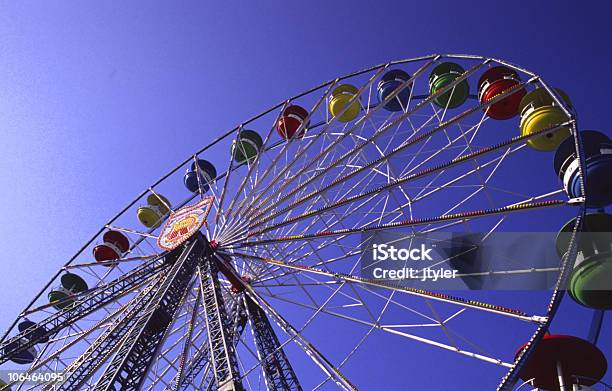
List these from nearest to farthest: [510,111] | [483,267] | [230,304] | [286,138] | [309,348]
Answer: [483,267] < [309,348] < [510,111] < [230,304] < [286,138]

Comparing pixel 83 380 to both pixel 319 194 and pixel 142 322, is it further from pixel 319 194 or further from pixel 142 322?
pixel 319 194

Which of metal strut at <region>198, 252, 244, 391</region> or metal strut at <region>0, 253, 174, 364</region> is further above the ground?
metal strut at <region>0, 253, 174, 364</region>

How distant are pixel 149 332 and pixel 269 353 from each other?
3637mm

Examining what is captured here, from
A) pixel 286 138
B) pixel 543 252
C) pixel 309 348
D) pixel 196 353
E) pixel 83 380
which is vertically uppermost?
pixel 286 138

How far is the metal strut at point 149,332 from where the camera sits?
11.5 meters

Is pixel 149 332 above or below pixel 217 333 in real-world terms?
above

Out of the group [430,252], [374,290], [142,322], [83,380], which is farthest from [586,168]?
[83,380]

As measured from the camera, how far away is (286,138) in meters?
19.1

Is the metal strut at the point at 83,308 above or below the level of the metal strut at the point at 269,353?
above

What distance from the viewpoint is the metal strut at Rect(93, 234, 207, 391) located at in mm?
11539

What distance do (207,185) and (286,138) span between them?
137 inches

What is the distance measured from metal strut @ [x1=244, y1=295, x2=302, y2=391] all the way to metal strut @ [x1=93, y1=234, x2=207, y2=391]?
2.37 m

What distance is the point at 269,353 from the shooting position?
48.7ft

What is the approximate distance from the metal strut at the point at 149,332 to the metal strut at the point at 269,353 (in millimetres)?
2368
